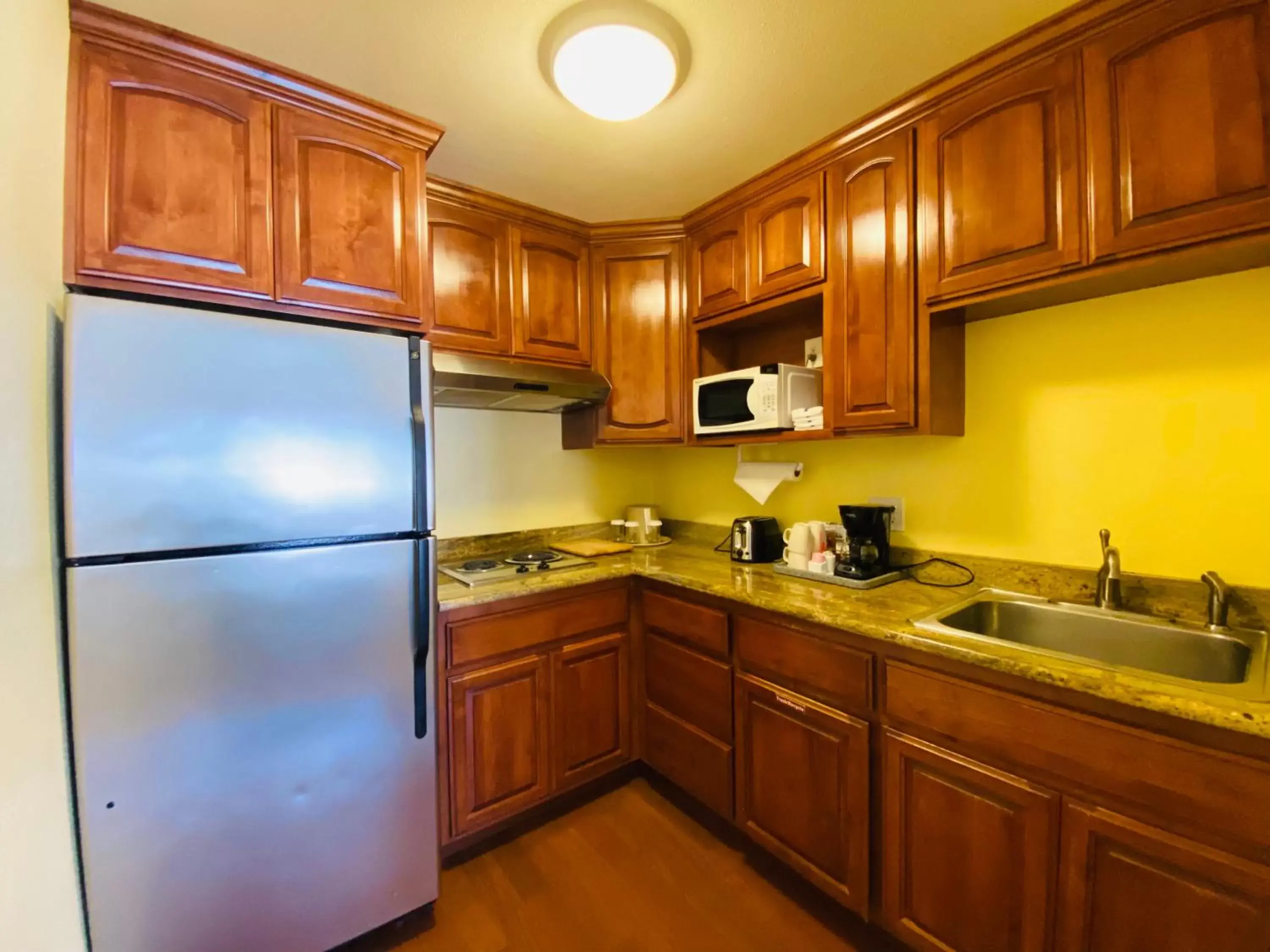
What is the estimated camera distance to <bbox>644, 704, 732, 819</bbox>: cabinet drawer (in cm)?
182

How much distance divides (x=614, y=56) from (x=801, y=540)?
157 centimetres

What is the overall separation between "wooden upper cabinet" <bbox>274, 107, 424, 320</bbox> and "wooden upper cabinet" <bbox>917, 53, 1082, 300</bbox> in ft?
5.06

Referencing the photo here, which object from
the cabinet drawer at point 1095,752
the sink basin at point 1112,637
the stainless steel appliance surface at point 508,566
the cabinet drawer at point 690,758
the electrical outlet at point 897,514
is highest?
the electrical outlet at point 897,514

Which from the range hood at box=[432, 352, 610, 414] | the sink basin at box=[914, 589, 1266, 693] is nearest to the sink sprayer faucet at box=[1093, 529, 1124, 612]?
the sink basin at box=[914, 589, 1266, 693]

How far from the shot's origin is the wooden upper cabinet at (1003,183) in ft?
4.23

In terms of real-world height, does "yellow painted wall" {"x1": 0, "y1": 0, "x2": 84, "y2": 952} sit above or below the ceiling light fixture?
below

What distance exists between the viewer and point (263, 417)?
4.14 ft

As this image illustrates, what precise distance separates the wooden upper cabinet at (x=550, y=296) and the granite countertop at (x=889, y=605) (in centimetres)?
95

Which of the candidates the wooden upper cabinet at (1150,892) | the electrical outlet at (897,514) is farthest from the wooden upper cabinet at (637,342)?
the wooden upper cabinet at (1150,892)

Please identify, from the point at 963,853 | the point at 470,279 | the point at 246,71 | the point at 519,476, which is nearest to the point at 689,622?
the point at 963,853

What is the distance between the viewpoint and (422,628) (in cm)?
146

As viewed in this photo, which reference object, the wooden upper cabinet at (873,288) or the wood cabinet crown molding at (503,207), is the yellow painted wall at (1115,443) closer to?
the wooden upper cabinet at (873,288)

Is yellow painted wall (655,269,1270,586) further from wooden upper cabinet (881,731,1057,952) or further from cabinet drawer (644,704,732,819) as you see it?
cabinet drawer (644,704,732,819)

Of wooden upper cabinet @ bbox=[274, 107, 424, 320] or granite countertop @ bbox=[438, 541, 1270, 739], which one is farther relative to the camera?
wooden upper cabinet @ bbox=[274, 107, 424, 320]
